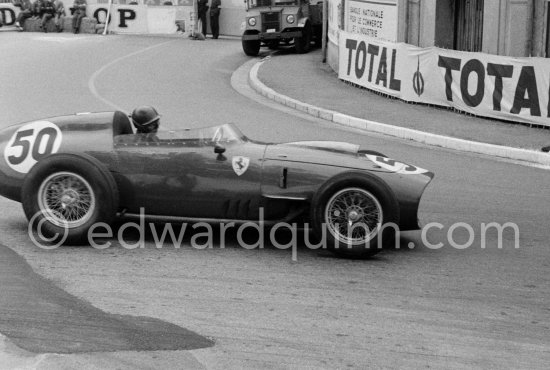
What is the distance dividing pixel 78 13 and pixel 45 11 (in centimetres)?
132

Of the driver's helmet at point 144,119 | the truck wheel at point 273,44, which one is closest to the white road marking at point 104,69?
the truck wheel at point 273,44

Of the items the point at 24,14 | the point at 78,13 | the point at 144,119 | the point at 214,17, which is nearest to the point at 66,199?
the point at 144,119

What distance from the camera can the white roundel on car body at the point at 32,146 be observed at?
954cm

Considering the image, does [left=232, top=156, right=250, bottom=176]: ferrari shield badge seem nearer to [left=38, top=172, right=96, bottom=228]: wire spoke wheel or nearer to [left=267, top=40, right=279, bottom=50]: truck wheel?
[left=38, top=172, right=96, bottom=228]: wire spoke wheel

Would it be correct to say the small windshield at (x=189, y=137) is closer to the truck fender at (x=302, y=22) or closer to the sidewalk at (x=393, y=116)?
the sidewalk at (x=393, y=116)

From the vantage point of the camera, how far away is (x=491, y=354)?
22.6 feet

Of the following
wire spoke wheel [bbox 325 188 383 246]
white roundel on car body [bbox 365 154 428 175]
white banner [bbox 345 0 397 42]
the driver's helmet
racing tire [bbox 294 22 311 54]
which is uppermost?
the driver's helmet

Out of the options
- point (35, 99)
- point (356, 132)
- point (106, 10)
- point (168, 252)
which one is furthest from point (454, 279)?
point (106, 10)

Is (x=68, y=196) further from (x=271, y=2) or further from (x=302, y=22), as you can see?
(x=271, y=2)

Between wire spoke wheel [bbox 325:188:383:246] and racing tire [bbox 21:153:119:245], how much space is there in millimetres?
1843

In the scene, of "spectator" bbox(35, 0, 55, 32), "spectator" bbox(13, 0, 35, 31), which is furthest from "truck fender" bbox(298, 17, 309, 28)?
"spectator" bbox(13, 0, 35, 31)

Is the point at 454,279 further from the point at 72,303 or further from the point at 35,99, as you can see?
the point at 35,99

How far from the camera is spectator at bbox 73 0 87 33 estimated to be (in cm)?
3966

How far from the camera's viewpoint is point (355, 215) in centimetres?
902
